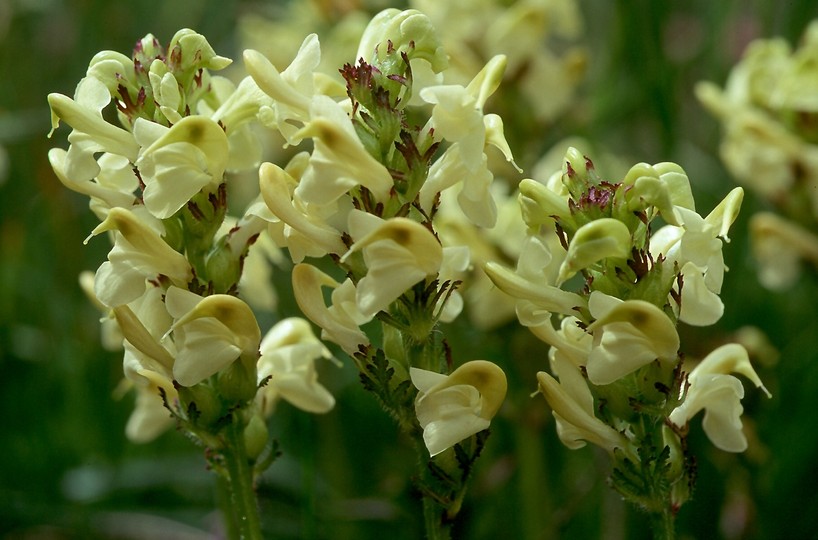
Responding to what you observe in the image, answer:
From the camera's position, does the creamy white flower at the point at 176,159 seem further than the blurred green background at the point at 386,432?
No

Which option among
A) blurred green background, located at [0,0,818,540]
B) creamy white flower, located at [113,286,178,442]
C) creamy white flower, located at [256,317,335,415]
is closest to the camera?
creamy white flower, located at [113,286,178,442]

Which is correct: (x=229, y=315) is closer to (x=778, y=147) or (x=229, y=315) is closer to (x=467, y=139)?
(x=467, y=139)

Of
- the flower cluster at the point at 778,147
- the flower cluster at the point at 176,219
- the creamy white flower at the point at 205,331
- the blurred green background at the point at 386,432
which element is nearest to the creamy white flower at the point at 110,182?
the flower cluster at the point at 176,219

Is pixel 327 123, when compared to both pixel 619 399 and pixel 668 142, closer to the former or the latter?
pixel 619 399

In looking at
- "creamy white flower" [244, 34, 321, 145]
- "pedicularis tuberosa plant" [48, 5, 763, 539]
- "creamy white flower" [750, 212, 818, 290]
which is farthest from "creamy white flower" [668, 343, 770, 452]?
"creamy white flower" [750, 212, 818, 290]

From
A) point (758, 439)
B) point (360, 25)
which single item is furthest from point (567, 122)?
point (758, 439)

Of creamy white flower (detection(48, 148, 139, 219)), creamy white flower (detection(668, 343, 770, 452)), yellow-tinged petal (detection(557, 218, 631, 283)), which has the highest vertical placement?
creamy white flower (detection(48, 148, 139, 219))

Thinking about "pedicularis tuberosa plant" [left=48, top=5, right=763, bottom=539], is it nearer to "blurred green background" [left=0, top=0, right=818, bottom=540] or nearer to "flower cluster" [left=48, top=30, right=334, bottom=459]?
"flower cluster" [left=48, top=30, right=334, bottom=459]

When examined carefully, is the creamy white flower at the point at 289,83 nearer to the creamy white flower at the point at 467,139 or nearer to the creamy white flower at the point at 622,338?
the creamy white flower at the point at 467,139
